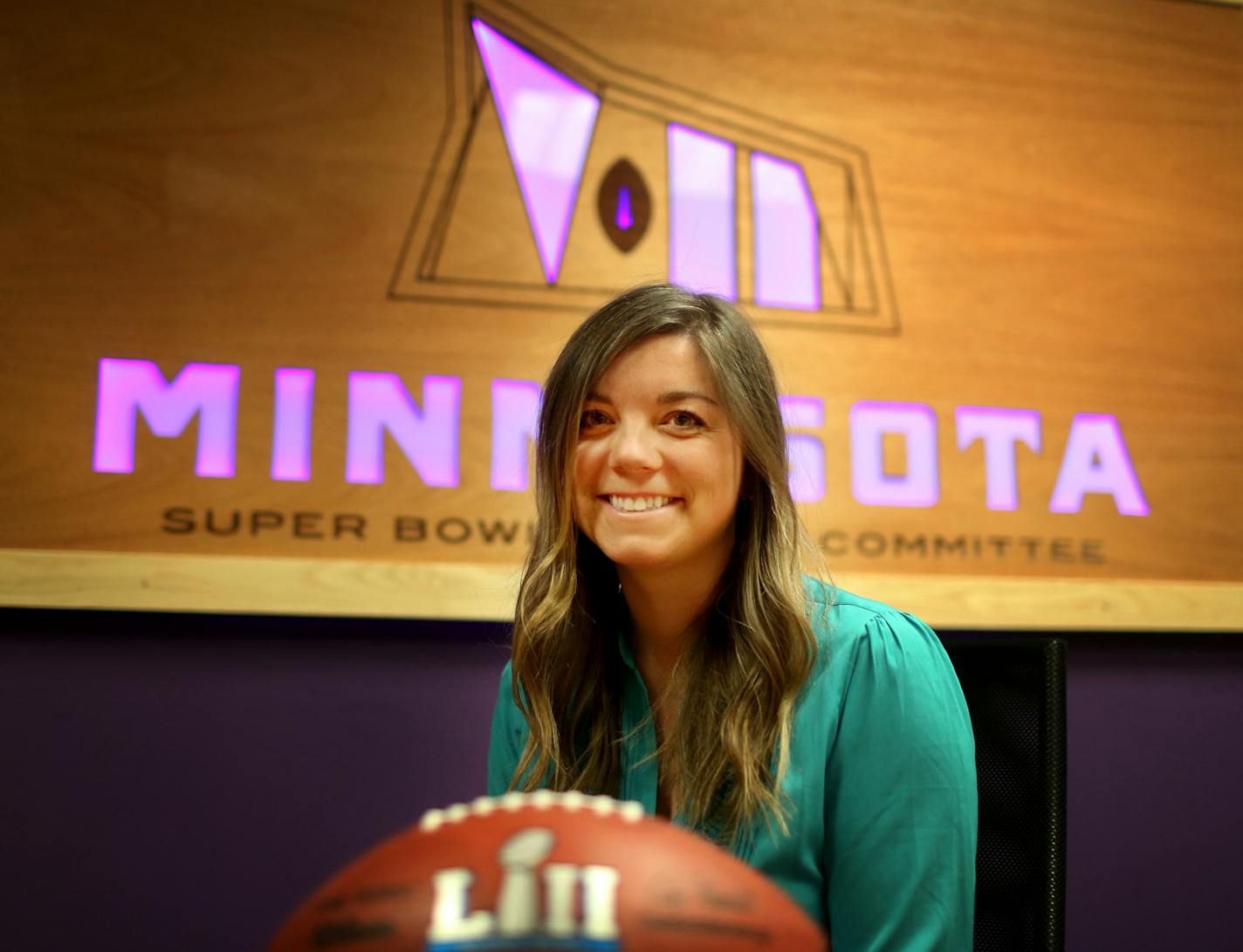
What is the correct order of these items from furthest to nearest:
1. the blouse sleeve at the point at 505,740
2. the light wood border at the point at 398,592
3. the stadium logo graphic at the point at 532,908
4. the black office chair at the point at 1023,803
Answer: the light wood border at the point at 398,592
the blouse sleeve at the point at 505,740
the black office chair at the point at 1023,803
the stadium logo graphic at the point at 532,908

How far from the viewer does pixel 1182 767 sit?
6.84ft

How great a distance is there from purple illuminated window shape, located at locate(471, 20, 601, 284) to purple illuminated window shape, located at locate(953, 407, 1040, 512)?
2.69 ft

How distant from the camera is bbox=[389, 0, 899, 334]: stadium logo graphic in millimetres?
1958

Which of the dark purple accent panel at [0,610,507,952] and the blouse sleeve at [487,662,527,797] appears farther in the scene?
the dark purple accent panel at [0,610,507,952]

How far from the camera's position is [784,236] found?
207cm

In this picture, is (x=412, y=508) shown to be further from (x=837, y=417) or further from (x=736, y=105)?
(x=736, y=105)

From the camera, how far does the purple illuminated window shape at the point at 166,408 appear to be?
70.7 inches

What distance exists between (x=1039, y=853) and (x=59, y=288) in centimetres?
167

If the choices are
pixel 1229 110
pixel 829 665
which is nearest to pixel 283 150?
pixel 829 665

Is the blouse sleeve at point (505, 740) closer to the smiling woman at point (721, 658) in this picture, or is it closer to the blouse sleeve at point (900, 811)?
the smiling woman at point (721, 658)

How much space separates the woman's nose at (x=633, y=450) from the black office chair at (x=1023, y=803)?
0.45m

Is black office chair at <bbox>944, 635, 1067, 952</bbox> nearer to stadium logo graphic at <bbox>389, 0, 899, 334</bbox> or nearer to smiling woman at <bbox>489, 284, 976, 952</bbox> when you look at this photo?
smiling woman at <bbox>489, 284, 976, 952</bbox>

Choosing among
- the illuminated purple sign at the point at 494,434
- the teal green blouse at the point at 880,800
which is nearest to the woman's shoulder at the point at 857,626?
the teal green blouse at the point at 880,800

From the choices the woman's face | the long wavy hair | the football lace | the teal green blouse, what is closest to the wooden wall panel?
the long wavy hair
